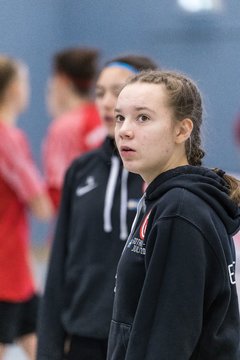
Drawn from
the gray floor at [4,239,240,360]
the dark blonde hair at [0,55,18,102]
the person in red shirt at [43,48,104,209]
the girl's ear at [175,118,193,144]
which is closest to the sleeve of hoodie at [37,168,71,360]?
the gray floor at [4,239,240,360]

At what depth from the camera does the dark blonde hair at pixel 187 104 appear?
2.12m

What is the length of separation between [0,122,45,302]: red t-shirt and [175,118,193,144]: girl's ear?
196 cm

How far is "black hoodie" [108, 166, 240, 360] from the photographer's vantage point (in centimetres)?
192

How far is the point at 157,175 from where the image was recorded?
84.0 inches

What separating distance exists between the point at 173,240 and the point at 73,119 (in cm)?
302

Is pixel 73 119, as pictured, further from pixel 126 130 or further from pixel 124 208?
pixel 126 130

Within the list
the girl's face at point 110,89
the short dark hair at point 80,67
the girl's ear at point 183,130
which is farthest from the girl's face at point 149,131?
the short dark hair at point 80,67

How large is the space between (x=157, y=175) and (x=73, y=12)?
6.98 meters

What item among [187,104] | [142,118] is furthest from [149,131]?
[187,104]

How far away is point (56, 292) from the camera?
3023mm

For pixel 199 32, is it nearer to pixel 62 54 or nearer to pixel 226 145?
pixel 226 145

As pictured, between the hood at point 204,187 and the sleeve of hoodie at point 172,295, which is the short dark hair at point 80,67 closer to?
the hood at point 204,187

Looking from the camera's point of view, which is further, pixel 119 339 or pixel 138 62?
pixel 138 62

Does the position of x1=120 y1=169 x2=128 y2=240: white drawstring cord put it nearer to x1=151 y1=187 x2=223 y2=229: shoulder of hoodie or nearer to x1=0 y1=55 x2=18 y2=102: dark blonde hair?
x1=151 y1=187 x2=223 y2=229: shoulder of hoodie
